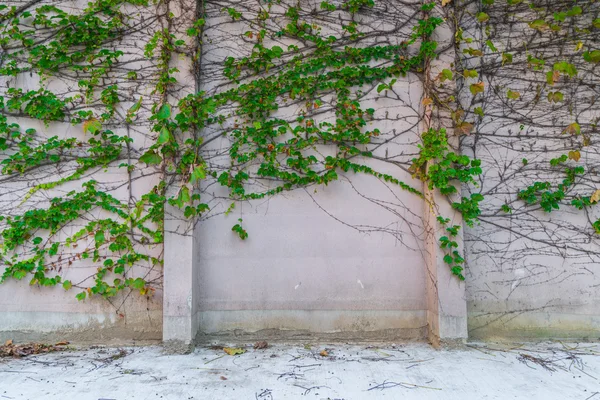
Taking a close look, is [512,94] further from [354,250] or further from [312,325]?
[312,325]

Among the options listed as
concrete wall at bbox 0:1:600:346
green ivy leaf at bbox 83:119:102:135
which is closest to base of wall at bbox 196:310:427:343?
concrete wall at bbox 0:1:600:346

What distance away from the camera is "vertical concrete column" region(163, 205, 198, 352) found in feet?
10.2

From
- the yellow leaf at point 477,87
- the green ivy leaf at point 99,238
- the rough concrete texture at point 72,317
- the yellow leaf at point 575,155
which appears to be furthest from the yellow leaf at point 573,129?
the green ivy leaf at point 99,238

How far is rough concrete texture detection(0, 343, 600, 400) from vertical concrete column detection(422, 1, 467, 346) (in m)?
0.19

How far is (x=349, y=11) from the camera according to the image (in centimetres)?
350

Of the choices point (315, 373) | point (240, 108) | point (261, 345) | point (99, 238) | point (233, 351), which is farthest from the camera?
point (240, 108)

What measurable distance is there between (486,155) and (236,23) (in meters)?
2.21

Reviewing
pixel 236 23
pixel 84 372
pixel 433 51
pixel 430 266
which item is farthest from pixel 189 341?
pixel 433 51

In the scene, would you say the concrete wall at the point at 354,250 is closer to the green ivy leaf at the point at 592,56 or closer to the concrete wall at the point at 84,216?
the concrete wall at the point at 84,216

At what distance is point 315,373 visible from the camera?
2668 mm

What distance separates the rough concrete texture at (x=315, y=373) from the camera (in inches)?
93.8

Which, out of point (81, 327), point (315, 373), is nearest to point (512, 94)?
point (315, 373)

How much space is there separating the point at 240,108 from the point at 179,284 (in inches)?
54.5

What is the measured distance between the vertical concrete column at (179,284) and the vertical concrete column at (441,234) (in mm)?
1735
